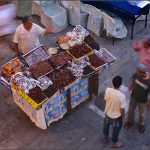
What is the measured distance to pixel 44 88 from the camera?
7234 mm

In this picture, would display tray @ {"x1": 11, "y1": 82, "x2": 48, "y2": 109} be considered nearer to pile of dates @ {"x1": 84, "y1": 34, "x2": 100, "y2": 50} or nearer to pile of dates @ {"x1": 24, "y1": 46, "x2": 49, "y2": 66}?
pile of dates @ {"x1": 24, "y1": 46, "x2": 49, "y2": 66}

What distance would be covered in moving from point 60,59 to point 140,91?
1.89 metres

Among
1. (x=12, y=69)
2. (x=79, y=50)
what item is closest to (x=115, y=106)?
(x=79, y=50)

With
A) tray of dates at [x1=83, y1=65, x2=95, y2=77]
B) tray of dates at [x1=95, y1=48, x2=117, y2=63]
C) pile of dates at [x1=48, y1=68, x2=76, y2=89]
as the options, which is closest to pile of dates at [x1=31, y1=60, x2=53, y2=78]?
pile of dates at [x1=48, y1=68, x2=76, y2=89]

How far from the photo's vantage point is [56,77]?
745 cm

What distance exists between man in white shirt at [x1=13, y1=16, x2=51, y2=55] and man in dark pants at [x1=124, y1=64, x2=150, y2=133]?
2.51 metres

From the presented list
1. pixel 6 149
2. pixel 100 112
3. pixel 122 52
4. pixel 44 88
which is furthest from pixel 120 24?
pixel 6 149

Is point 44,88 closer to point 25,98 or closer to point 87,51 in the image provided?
point 25,98

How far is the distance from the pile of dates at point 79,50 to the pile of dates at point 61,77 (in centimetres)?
51

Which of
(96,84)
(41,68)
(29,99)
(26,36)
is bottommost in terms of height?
(96,84)

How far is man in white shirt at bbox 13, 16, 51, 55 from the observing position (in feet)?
26.2

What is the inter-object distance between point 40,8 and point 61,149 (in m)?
4.69

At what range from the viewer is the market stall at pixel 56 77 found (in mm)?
7242

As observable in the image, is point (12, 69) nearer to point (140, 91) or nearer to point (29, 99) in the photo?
point (29, 99)
